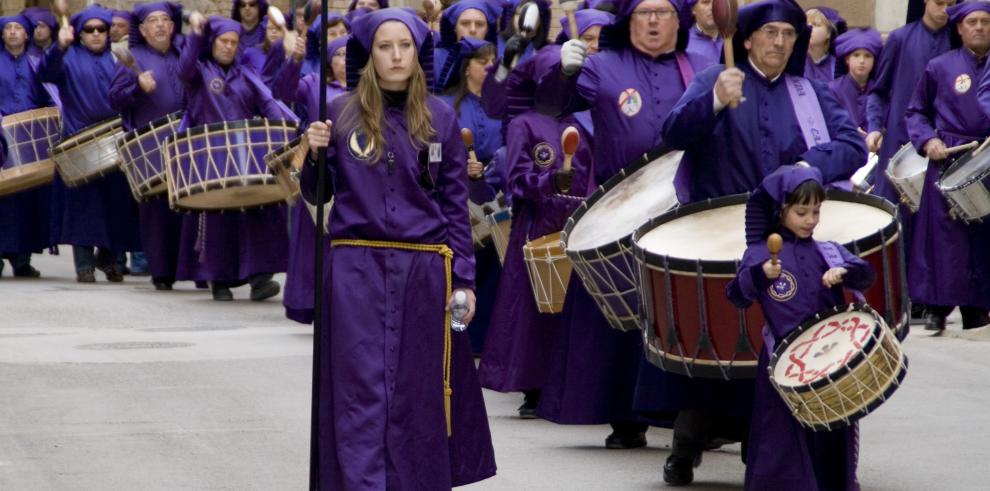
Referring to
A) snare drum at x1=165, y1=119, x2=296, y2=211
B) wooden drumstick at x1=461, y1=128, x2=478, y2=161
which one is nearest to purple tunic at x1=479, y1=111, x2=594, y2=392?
wooden drumstick at x1=461, y1=128, x2=478, y2=161

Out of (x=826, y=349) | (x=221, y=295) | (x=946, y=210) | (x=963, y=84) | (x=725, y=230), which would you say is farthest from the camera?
(x=221, y=295)

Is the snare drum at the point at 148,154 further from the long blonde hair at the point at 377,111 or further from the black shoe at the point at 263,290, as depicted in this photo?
the long blonde hair at the point at 377,111

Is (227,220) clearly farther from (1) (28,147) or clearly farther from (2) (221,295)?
(1) (28,147)

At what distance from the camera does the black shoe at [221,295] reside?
49.4 ft

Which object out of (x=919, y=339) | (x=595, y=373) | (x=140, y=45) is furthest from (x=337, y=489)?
(x=140, y=45)

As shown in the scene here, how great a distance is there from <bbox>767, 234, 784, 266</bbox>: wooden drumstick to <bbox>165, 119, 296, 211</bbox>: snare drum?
6.77 metres

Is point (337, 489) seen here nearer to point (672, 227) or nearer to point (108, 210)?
point (672, 227)

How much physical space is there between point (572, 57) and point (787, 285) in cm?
204

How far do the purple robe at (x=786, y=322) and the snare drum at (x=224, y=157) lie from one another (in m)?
6.63

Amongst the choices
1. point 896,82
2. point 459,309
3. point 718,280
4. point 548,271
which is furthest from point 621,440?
point 896,82

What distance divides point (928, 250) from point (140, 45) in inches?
244

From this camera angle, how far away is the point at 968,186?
11375mm

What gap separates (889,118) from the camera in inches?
545

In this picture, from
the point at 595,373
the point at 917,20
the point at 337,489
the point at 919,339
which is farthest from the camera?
the point at 917,20
